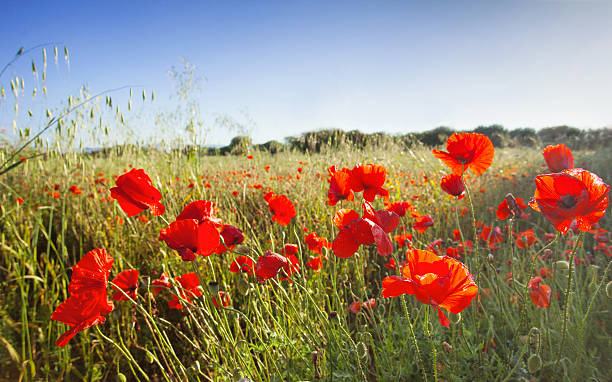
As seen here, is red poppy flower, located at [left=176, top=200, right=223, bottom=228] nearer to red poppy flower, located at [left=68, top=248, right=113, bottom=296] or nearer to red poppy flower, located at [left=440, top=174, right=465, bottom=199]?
red poppy flower, located at [left=68, top=248, right=113, bottom=296]

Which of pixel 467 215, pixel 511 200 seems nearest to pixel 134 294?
pixel 511 200

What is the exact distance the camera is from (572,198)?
681 millimetres

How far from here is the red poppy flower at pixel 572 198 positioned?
65 centimetres

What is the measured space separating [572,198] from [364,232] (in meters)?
0.45

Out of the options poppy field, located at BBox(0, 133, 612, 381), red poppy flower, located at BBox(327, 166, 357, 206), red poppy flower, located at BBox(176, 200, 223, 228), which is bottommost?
poppy field, located at BBox(0, 133, 612, 381)

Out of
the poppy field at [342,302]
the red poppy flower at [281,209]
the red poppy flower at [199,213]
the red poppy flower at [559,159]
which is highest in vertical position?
the red poppy flower at [559,159]

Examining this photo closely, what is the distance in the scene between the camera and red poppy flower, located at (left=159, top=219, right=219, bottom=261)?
2.43 feet

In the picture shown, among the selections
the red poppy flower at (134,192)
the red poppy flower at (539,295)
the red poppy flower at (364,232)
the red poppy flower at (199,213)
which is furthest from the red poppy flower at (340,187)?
the red poppy flower at (539,295)

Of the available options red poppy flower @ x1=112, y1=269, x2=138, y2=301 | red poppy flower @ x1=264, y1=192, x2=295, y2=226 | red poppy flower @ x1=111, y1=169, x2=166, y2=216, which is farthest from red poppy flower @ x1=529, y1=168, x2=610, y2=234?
red poppy flower @ x1=112, y1=269, x2=138, y2=301

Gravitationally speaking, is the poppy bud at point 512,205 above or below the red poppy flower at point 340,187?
below

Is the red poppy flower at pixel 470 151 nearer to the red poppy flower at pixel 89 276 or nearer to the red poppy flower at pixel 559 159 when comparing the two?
the red poppy flower at pixel 559 159

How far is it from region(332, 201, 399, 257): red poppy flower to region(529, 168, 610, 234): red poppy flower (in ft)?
1.06

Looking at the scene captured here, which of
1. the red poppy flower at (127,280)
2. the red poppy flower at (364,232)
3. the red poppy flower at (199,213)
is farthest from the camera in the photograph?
the red poppy flower at (127,280)

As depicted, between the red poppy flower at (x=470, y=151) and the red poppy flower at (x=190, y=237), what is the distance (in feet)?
2.35
